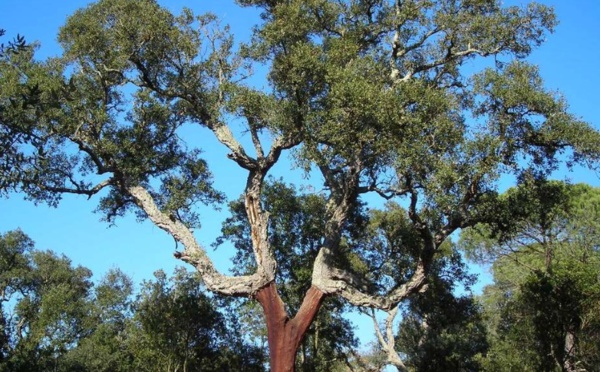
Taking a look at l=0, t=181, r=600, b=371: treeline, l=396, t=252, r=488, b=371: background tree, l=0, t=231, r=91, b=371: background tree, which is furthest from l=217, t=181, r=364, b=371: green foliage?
l=0, t=231, r=91, b=371: background tree

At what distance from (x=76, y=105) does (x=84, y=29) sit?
2.40 meters

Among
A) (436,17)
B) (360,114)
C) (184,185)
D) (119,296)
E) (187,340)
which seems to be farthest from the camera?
(119,296)

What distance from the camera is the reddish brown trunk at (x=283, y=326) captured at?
14898 millimetres

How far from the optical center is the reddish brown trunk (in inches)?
587

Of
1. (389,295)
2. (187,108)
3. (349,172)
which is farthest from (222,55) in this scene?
(389,295)

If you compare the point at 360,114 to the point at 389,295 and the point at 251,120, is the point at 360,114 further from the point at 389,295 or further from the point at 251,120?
the point at 389,295

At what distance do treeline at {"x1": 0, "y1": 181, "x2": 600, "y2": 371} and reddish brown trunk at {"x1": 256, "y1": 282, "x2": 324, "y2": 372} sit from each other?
3344mm

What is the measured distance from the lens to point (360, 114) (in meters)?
14.1

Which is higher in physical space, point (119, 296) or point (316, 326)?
point (119, 296)

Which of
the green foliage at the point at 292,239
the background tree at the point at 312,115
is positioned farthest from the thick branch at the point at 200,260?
the green foliage at the point at 292,239

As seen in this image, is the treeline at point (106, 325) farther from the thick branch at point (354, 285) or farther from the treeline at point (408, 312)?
the thick branch at point (354, 285)

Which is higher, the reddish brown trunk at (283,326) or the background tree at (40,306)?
the background tree at (40,306)

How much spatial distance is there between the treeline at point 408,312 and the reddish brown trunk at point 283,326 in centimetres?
334

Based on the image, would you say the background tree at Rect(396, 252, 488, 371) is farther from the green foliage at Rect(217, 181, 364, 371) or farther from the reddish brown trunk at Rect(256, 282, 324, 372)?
the reddish brown trunk at Rect(256, 282, 324, 372)
